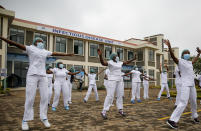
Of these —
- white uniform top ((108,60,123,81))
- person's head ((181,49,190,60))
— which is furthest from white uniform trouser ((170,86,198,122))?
white uniform top ((108,60,123,81))

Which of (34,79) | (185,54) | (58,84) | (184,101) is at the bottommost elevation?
(184,101)

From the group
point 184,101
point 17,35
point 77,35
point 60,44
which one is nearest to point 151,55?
point 77,35

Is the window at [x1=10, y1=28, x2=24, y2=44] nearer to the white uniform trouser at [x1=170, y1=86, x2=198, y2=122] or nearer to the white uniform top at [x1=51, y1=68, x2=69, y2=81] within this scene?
the white uniform top at [x1=51, y1=68, x2=69, y2=81]

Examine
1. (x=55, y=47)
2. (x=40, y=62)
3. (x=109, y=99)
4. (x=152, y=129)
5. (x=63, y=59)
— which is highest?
(x=55, y=47)

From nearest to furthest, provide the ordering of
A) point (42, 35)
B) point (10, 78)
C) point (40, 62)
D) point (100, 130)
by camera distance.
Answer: point (100, 130) < point (40, 62) < point (10, 78) < point (42, 35)

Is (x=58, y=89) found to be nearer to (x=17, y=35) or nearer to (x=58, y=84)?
(x=58, y=84)

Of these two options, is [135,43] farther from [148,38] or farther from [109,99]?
[109,99]

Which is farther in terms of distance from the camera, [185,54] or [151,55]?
[151,55]

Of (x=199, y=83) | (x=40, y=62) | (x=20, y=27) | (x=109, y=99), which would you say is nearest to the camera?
(x=40, y=62)

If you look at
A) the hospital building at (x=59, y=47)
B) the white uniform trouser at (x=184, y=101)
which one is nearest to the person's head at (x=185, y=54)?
the white uniform trouser at (x=184, y=101)

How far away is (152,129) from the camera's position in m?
4.27

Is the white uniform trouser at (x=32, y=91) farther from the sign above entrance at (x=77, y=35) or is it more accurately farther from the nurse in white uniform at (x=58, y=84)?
the sign above entrance at (x=77, y=35)

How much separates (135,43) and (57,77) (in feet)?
96.4

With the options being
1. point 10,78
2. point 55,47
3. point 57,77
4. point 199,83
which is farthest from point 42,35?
point 199,83
